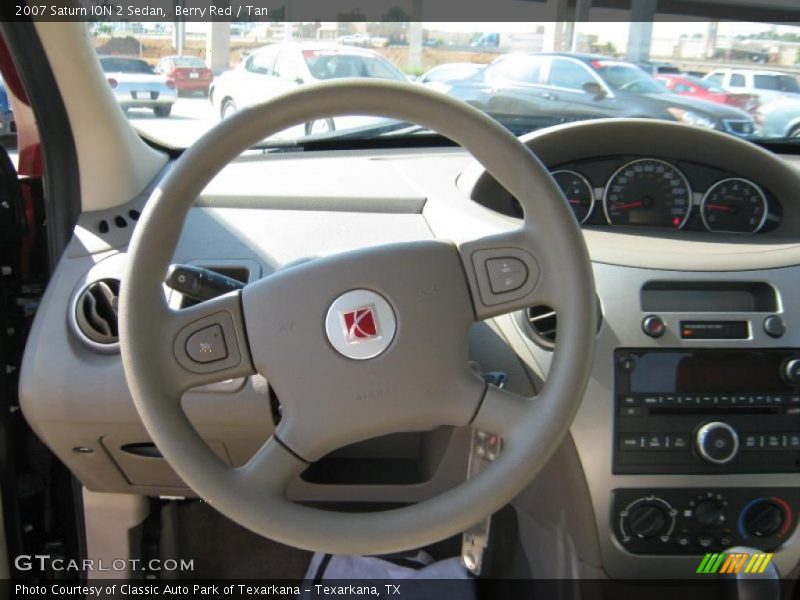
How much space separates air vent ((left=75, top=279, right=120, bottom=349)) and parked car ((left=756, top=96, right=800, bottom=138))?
5.87 ft

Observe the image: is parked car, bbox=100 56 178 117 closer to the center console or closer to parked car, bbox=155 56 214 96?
parked car, bbox=155 56 214 96

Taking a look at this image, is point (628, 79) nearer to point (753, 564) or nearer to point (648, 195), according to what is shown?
point (648, 195)

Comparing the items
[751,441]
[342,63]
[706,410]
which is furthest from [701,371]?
[342,63]

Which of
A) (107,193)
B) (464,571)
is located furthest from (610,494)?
(107,193)

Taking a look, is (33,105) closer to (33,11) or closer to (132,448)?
(33,11)

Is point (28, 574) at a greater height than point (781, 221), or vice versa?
point (781, 221)

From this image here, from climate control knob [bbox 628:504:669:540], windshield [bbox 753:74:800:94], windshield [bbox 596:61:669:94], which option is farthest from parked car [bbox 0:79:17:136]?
windshield [bbox 753:74:800:94]

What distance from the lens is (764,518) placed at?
1.71 meters

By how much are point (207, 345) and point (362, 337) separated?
231 millimetres

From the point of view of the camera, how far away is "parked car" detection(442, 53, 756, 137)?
7.08 ft

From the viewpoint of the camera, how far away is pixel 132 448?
1.72 m

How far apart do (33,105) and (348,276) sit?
0.94m

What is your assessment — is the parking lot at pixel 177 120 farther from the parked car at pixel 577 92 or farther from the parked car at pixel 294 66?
the parked car at pixel 577 92

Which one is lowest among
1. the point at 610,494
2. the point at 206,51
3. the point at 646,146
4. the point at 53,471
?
the point at 53,471
